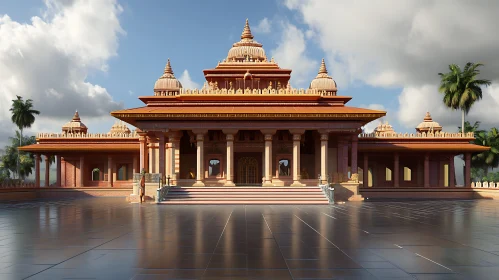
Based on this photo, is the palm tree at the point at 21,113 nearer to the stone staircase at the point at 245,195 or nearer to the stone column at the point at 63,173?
the stone column at the point at 63,173

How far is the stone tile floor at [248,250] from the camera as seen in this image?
860 cm

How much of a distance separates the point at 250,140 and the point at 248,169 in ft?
10.1

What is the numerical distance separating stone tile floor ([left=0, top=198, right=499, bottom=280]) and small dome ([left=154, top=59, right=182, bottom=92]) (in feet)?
109

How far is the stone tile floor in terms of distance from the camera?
8.60 m

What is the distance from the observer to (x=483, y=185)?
142ft

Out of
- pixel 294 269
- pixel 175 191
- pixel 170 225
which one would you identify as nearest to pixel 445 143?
pixel 175 191

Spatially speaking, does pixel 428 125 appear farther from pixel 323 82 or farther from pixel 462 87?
pixel 323 82

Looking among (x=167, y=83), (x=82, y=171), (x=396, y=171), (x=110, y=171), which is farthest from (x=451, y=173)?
(x=82, y=171)

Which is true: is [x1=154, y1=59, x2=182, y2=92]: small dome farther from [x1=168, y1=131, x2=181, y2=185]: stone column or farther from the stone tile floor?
the stone tile floor

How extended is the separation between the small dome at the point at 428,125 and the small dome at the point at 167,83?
102 feet

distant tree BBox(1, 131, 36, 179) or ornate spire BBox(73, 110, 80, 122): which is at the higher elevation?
ornate spire BBox(73, 110, 80, 122)

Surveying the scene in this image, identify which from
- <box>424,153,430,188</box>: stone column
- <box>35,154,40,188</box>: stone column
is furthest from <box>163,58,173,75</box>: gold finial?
<box>424,153,430,188</box>: stone column

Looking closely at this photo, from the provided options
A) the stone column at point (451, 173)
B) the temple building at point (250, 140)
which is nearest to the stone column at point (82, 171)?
the temple building at point (250, 140)

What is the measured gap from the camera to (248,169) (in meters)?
40.0
